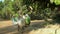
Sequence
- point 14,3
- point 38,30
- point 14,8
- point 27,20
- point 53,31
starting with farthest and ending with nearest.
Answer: point 27,20 < point 38,30 < point 53,31 < point 14,8 < point 14,3

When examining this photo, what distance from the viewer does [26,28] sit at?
10.6 meters

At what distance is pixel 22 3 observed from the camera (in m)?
7.63

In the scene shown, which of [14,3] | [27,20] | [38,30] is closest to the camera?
[14,3]

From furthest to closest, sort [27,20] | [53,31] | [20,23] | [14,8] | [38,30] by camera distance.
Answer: [27,20]
[20,23]
[38,30]
[53,31]
[14,8]

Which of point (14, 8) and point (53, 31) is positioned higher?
point (14, 8)

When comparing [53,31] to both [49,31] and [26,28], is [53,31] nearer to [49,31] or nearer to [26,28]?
[49,31]

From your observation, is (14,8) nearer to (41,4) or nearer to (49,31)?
(41,4)

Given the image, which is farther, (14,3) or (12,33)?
(12,33)

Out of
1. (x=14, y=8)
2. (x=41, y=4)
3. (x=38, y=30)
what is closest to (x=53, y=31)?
(x=38, y=30)

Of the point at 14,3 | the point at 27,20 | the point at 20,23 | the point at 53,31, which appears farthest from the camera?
the point at 27,20

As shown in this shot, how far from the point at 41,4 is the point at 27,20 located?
3441 millimetres

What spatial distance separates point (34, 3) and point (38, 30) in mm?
2340

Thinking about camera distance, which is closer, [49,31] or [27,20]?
[49,31]

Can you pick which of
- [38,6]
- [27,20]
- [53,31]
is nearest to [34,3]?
[38,6]
